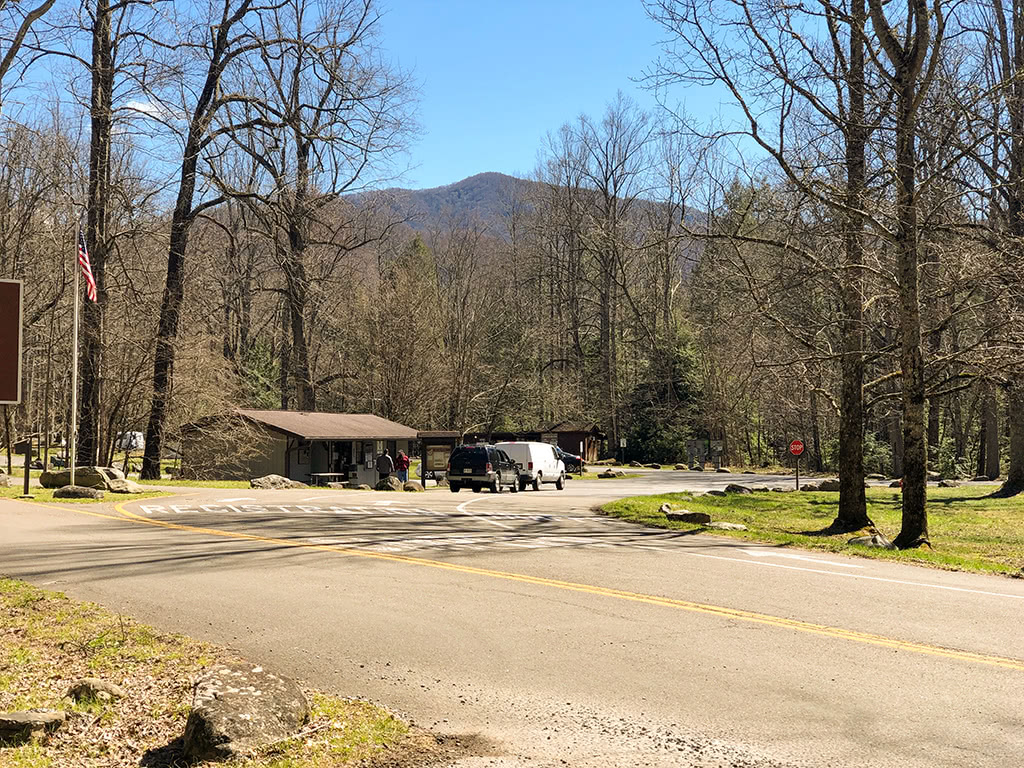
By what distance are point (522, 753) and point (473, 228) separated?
242 ft

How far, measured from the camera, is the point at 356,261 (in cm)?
6450

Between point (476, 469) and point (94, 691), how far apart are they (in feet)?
94.9

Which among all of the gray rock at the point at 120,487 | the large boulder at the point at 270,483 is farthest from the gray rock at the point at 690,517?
the large boulder at the point at 270,483

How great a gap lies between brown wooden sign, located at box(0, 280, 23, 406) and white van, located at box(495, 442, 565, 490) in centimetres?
3074

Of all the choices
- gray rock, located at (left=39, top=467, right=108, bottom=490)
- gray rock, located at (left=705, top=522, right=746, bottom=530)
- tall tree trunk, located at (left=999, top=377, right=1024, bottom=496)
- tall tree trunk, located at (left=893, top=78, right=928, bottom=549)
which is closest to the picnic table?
gray rock, located at (left=39, top=467, right=108, bottom=490)

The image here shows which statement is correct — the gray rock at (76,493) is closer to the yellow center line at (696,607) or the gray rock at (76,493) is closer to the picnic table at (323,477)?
the yellow center line at (696,607)

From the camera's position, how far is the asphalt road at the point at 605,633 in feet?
18.4

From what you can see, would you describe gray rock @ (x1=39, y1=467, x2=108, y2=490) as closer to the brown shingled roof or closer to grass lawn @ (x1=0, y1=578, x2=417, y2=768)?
the brown shingled roof

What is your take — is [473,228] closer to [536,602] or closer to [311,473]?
[311,473]

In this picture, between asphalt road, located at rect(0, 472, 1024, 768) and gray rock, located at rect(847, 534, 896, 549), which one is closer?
asphalt road, located at rect(0, 472, 1024, 768)

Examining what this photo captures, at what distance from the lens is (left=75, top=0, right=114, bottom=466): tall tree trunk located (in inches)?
1227

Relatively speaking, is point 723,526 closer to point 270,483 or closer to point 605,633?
point 605,633

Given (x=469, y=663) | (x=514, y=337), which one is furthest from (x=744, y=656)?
(x=514, y=337)

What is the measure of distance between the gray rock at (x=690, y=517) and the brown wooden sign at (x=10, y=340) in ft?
48.5
